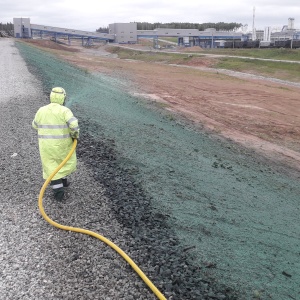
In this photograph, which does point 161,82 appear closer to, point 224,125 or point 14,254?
point 224,125

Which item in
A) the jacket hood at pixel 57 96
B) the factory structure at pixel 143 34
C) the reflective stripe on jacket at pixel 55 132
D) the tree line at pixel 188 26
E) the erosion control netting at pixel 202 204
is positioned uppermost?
the tree line at pixel 188 26

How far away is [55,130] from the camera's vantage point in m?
6.38

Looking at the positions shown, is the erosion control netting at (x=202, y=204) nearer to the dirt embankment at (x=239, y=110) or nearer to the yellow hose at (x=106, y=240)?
the yellow hose at (x=106, y=240)

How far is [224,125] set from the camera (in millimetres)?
15945

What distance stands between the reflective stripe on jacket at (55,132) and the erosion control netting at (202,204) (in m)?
1.32

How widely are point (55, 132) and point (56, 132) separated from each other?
0.7 inches

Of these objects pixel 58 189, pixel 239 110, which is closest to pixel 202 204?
pixel 58 189

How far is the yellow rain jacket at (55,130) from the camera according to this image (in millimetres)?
6340

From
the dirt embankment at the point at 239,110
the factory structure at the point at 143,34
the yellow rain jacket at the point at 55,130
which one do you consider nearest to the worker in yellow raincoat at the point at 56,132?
the yellow rain jacket at the point at 55,130

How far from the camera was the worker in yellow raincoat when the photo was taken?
20.8 ft

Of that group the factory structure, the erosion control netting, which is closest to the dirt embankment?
the erosion control netting

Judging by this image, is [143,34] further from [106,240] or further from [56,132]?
[106,240]

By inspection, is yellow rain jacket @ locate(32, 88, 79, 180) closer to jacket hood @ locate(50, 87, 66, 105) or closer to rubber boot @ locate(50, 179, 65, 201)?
jacket hood @ locate(50, 87, 66, 105)

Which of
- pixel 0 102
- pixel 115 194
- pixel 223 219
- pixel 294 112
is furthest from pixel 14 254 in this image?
pixel 294 112
